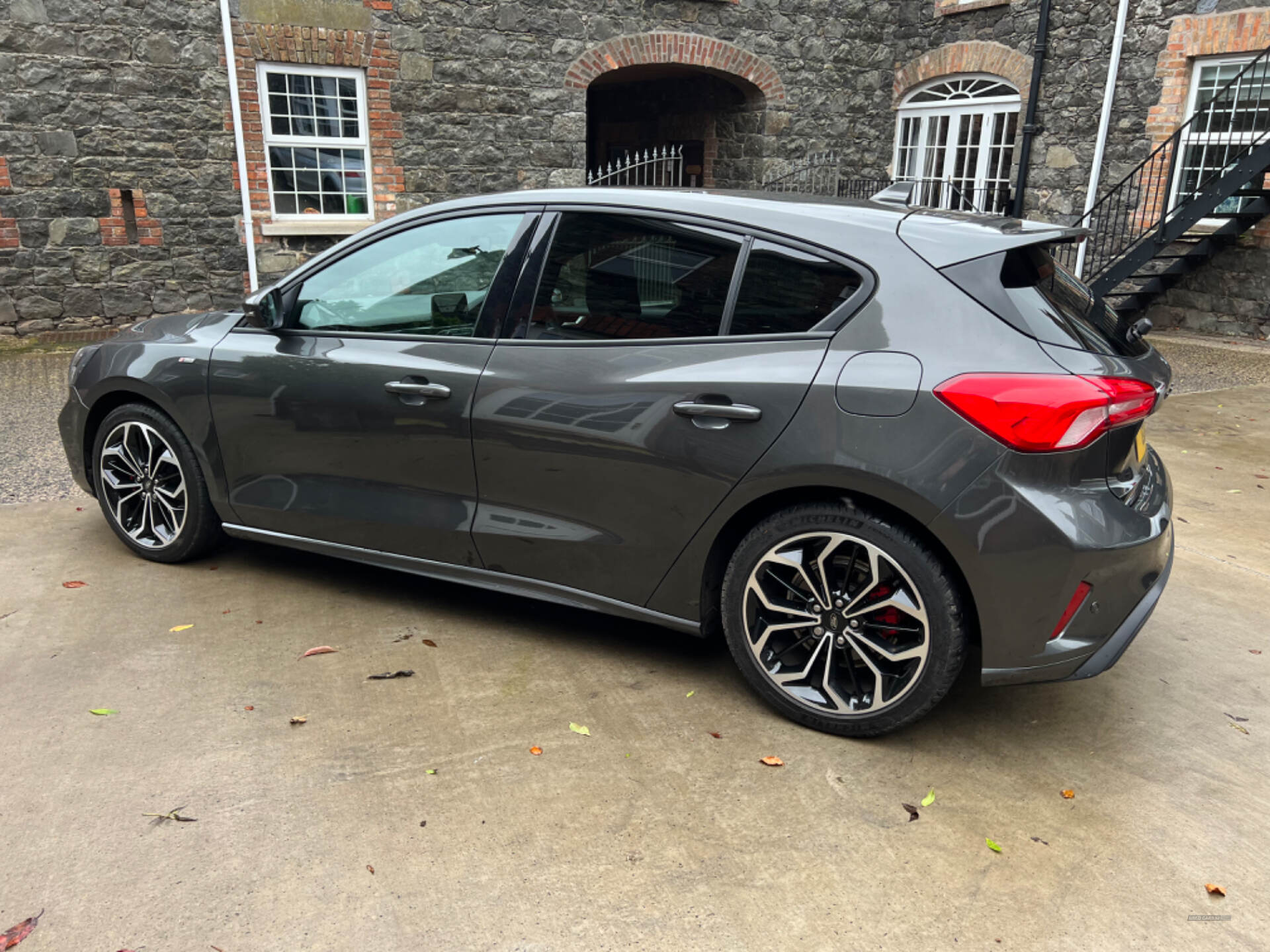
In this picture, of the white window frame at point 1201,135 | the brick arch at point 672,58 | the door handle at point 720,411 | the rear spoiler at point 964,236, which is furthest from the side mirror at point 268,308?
the white window frame at point 1201,135

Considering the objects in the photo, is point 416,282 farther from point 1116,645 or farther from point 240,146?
point 240,146

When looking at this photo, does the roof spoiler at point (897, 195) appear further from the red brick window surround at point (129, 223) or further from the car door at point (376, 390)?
the red brick window surround at point (129, 223)

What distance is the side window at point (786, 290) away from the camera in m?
2.95

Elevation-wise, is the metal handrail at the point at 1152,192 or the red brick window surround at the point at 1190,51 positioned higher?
the red brick window surround at the point at 1190,51

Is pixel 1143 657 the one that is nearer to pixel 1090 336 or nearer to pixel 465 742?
pixel 1090 336

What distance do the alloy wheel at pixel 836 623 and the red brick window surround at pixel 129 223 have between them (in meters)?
9.75

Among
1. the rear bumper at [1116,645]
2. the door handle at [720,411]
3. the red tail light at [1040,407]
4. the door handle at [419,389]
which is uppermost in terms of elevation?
the red tail light at [1040,407]

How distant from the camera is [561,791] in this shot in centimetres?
277

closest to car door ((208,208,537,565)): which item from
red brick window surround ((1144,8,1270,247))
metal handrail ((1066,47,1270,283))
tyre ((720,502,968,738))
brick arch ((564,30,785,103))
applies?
tyre ((720,502,968,738))

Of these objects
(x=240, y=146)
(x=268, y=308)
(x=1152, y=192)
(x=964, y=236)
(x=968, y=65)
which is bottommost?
(x=268, y=308)

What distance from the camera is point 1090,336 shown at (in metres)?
2.88

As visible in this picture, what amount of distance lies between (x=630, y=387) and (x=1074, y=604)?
1449 mm

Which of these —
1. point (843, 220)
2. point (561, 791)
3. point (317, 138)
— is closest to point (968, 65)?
point (317, 138)

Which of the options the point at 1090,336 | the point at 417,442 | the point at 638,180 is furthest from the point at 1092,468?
the point at 638,180
